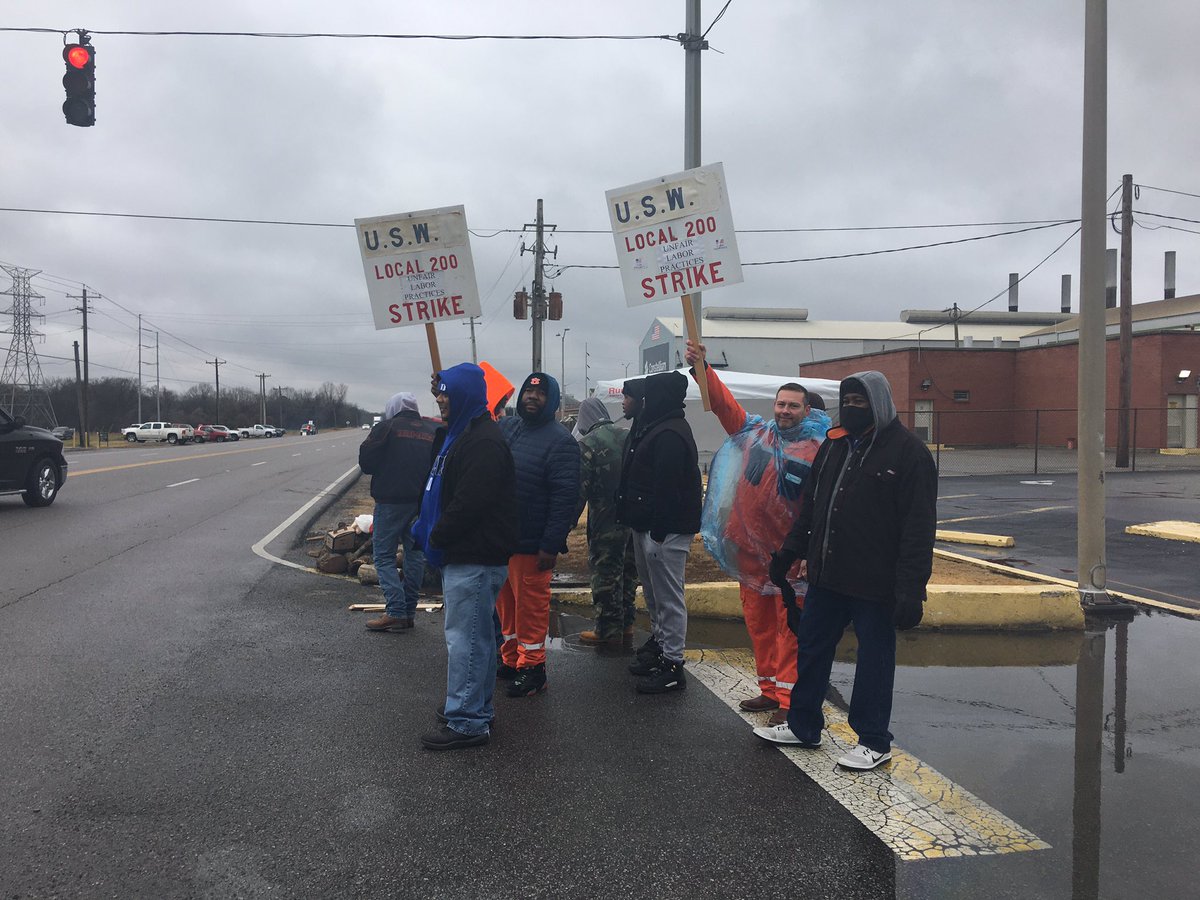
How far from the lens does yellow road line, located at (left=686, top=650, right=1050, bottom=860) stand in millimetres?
3434

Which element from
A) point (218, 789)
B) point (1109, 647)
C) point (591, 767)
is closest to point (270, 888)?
point (218, 789)

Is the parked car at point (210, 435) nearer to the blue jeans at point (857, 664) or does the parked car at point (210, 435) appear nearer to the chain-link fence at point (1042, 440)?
the chain-link fence at point (1042, 440)

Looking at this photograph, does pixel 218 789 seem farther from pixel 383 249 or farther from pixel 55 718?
pixel 383 249

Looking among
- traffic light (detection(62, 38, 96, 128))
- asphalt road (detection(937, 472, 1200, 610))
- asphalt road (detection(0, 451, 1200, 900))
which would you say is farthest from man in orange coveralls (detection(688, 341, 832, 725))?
traffic light (detection(62, 38, 96, 128))

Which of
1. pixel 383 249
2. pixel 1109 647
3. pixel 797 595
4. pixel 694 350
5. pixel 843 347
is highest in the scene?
pixel 843 347

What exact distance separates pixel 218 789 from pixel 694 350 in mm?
3427

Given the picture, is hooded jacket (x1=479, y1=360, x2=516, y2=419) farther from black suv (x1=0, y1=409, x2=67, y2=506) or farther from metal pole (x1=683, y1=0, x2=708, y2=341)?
black suv (x1=0, y1=409, x2=67, y2=506)

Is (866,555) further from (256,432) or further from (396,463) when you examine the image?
(256,432)

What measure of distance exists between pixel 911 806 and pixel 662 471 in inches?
91.4

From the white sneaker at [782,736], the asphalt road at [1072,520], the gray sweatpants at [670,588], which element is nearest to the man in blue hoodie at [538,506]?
Result: the gray sweatpants at [670,588]

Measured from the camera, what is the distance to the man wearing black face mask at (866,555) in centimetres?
396

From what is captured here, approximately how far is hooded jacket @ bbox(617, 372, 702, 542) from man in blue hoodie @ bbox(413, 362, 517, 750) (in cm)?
110

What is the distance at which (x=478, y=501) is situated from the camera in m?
4.37

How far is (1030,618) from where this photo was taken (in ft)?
23.4
